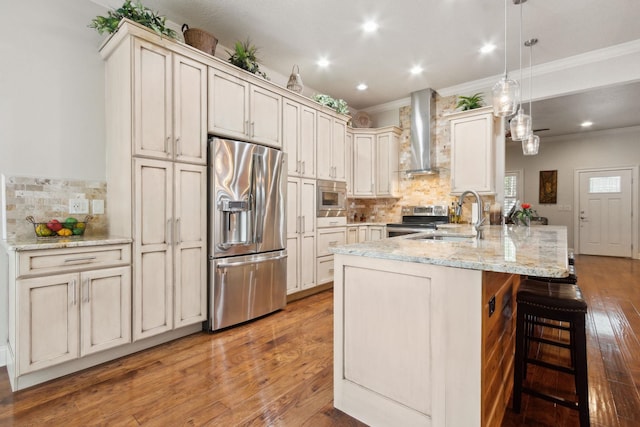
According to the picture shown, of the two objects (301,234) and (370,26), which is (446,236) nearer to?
(301,234)

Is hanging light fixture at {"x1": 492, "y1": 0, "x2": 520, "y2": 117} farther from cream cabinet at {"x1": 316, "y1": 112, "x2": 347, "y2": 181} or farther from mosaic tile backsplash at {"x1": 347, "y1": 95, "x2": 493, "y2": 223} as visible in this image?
mosaic tile backsplash at {"x1": 347, "y1": 95, "x2": 493, "y2": 223}

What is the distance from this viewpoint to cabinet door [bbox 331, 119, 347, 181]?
167 inches

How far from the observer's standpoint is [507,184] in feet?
27.3

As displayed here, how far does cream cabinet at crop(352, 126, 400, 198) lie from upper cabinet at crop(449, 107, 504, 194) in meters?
0.98

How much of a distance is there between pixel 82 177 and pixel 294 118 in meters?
2.15

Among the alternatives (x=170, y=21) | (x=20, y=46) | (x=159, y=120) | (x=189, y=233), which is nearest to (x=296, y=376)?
(x=189, y=233)

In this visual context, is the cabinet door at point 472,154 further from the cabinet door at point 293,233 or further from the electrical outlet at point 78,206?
the electrical outlet at point 78,206

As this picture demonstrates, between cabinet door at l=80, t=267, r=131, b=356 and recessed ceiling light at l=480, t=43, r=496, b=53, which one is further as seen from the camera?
recessed ceiling light at l=480, t=43, r=496, b=53

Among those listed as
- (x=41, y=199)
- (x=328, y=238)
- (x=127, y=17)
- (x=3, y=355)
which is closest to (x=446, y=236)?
(x=328, y=238)

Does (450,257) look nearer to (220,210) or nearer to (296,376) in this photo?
(296,376)

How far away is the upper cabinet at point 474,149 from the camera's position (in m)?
4.09

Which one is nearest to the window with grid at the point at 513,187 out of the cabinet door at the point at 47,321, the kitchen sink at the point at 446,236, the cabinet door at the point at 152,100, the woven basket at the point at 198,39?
the kitchen sink at the point at 446,236

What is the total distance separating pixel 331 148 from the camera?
420 centimetres

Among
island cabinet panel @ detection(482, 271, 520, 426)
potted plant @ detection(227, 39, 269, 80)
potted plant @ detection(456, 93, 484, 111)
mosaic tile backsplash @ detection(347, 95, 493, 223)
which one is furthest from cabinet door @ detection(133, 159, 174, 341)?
potted plant @ detection(456, 93, 484, 111)
